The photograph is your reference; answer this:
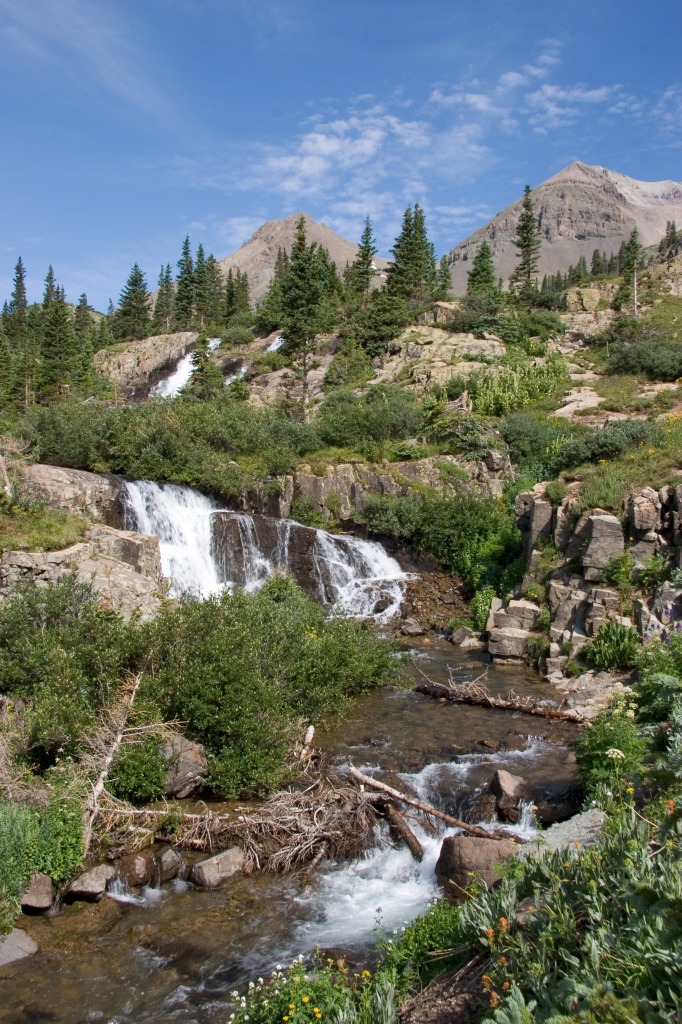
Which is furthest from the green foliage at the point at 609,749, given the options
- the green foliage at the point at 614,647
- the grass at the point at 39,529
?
the grass at the point at 39,529

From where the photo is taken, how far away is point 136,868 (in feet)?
27.3

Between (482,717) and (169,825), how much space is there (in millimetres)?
6848

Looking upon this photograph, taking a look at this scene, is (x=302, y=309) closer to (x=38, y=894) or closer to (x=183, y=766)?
(x=183, y=766)

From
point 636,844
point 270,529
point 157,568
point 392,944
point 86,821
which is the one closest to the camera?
point 636,844

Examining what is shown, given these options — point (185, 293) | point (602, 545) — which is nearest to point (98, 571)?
point (602, 545)

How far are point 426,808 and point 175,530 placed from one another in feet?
47.8

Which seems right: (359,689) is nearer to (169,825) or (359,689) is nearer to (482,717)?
(482,717)

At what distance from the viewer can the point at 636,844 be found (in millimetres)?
4184

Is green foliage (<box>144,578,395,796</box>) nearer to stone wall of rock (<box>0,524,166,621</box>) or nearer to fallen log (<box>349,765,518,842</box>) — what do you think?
fallen log (<box>349,765,518,842</box>)

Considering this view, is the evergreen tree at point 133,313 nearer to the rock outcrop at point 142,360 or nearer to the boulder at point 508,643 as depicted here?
the rock outcrop at point 142,360

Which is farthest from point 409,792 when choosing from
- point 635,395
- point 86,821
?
point 635,395

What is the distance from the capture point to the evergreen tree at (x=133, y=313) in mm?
65119

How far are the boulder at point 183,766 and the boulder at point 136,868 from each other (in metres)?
1.04

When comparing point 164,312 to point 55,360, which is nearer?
point 55,360
